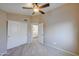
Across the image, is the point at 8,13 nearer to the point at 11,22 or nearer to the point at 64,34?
the point at 11,22

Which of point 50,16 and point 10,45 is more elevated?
point 50,16

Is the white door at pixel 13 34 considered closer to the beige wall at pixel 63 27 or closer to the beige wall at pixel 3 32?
the beige wall at pixel 3 32

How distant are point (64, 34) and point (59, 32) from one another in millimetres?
311

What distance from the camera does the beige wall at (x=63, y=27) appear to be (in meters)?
3.29

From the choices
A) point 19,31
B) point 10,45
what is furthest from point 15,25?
point 10,45

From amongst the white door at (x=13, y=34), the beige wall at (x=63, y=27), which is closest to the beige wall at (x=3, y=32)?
the white door at (x=13, y=34)

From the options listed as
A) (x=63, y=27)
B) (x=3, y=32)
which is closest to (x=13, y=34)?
(x=3, y=32)

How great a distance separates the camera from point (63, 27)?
3.79 m

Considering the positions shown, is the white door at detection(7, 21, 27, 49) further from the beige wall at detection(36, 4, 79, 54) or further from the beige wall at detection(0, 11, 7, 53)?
the beige wall at detection(36, 4, 79, 54)

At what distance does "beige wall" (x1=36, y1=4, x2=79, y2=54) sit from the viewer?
329cm

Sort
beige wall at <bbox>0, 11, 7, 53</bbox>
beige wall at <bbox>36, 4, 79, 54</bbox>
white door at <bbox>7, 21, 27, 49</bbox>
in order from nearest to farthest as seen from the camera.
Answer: beige wall at <bbox>36, 4, 79, 54</bbox>, beige wall at <bbox>0, 11, 7, 53</bbox>, white door at <bbox>7, 21, 27, 49</bbox>

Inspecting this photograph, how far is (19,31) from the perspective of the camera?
4418 mm

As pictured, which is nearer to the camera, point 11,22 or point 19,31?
point 11,22

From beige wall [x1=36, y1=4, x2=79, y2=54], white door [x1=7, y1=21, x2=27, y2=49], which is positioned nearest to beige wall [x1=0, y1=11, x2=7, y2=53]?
white door [x1=7, y1=21, x2=27, y2=49]
